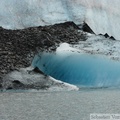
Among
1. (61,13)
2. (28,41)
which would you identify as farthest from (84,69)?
(61,13)

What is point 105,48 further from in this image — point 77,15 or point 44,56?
point 77,15

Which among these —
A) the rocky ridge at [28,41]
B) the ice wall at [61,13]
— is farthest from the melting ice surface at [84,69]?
the ice wall at [61,13]

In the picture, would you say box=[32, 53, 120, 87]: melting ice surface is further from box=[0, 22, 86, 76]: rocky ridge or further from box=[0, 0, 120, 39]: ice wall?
box=[0, 0, 120, 39]: ice wall

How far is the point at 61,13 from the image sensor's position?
15641 mm

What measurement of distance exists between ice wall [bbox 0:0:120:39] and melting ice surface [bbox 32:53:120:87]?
2.80 meters

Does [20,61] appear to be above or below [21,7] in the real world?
below

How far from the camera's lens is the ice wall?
587 inches

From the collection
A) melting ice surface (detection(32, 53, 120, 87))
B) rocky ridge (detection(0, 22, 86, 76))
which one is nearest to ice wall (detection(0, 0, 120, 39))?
rocky ridge (detection(0, 22, 86, 76))

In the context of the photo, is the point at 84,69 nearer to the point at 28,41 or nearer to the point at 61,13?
the point at 28,41

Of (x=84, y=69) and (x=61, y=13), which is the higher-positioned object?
(x=61, y=13)

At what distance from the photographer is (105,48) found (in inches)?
513

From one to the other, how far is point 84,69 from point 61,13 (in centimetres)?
428

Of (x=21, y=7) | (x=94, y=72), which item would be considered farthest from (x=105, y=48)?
(x=21, y=7)

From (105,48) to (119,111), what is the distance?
23.3ft
